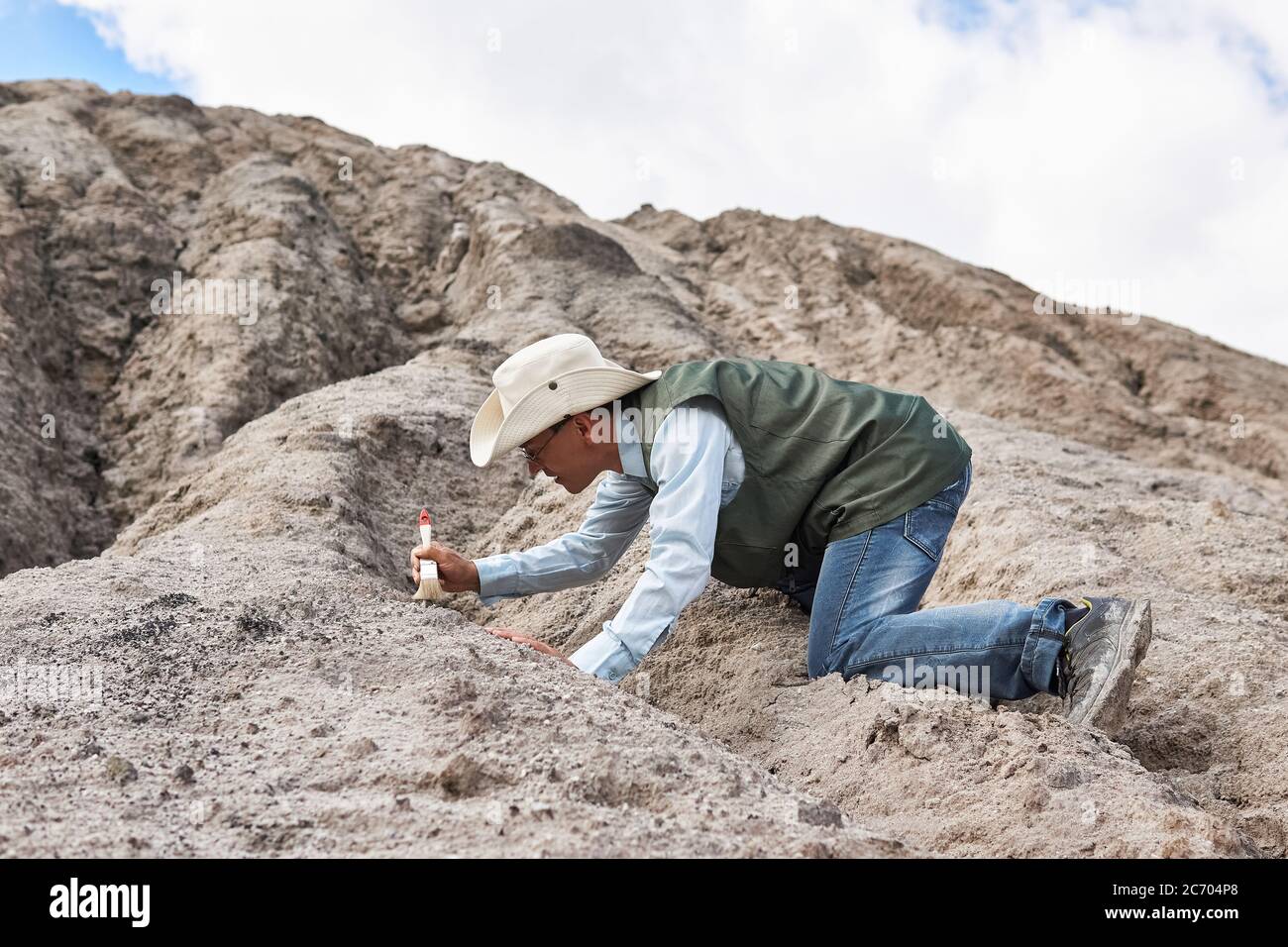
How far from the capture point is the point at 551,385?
114 inches

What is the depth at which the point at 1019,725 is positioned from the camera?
253 centimetres

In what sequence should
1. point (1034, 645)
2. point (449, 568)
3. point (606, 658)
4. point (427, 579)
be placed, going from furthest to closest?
1. point (449, 568)
2. point (427, 579)
3. point (1034, 645)
4. point (606, 658)

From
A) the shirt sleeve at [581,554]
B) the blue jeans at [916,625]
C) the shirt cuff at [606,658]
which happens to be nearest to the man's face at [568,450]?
the shirt sleeve at [581,554]

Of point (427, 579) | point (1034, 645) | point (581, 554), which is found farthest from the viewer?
point (581, 554)

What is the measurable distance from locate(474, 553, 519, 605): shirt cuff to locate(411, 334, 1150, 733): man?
0.21 feet

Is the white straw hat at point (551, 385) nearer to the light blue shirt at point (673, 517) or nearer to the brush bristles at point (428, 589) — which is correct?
the light blue shirt at point (673, 517)

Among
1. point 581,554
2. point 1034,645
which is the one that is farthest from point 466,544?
point 1034,645

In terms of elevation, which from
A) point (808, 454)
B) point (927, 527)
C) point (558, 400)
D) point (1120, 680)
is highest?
point (558, 400)

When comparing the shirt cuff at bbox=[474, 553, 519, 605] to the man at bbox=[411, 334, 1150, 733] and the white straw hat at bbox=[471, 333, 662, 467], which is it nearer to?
the man at bbox=[411, 334, 1150, 733]

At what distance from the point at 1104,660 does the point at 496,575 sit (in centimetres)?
164

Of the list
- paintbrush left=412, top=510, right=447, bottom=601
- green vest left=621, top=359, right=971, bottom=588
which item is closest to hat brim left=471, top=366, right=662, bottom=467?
green vest left=621, top=359, right=971, bottom=588

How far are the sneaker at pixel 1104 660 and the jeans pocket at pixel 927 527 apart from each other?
407 mm

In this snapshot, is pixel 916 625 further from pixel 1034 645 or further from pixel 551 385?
pixel 551 385
